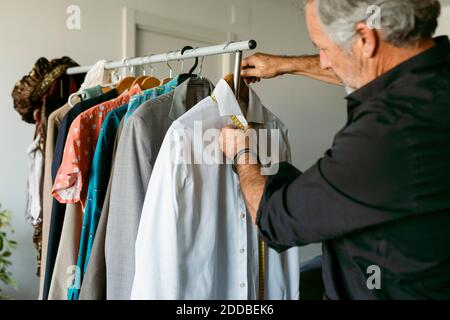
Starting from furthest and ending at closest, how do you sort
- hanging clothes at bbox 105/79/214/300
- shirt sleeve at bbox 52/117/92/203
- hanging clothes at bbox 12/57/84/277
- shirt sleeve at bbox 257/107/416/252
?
hanging clothes at bbox 12/57/84/277
shirt sleeve at bbox 52/117/92/203
hanging clothes at bbox 105/79/214/300
shirt sleeve at bbox 257/107/416/252

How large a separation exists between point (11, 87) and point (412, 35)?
167cm

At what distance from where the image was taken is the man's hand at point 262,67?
50.0 inches

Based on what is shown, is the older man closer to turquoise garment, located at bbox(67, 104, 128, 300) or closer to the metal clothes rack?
the metal clothes rack

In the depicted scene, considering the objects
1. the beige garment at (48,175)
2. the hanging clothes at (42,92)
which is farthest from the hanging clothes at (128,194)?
the hanging clothes at (42,92)

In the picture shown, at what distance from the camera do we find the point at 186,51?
126 centimetres

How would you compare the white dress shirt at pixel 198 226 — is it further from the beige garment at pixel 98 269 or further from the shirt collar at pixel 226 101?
the beige garment at pixel 98 269

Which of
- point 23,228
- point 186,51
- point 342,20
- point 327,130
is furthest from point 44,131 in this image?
point 327,130

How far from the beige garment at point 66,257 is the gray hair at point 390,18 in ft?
2.62

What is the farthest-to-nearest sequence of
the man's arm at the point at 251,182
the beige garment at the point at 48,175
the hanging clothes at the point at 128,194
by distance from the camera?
the beige garment at the point at 48,175, the hanging clothes at the point at 128,194, the man's arm at the point at 251,182

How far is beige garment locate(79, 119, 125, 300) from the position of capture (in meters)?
1.07

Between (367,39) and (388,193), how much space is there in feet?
0.90

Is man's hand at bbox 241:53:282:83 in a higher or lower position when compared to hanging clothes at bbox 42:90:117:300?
higher

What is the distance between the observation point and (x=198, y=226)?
1.05 meters

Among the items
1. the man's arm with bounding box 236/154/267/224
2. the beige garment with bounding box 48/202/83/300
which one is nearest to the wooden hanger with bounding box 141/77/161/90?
the beige garment with bounding box 48/202/83/300
